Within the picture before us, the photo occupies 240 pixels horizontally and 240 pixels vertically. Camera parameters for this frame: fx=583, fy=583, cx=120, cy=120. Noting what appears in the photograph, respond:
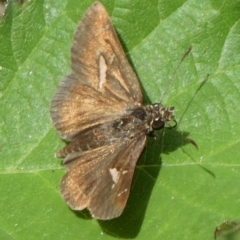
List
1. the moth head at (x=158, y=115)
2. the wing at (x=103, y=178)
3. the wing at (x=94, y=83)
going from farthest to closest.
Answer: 1. the wing at (x=94, y=83)
2. the moth head at (x=158, y=115)
3. the wing at (x=103, y=178)

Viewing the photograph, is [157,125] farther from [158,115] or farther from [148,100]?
[148,100]

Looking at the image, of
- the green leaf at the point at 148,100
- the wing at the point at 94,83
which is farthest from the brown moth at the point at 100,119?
the green leaf at the point at 148,100

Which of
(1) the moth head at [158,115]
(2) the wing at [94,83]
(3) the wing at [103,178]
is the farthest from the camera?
(2) the wing at [94,83]

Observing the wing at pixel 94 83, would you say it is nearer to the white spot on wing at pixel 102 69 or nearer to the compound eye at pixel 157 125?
the white spot on wing at pixel 102 69

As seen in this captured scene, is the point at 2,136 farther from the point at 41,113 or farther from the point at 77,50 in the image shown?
the point at 77,50

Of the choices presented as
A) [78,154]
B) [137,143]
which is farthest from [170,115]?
[78,154]

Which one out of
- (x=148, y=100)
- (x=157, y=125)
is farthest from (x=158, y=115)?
(x=148, y=100)
